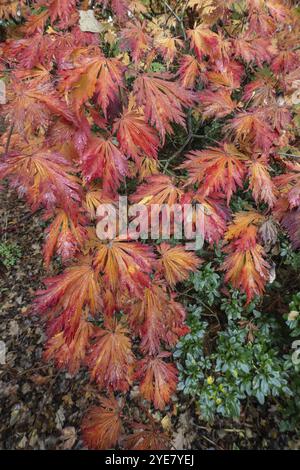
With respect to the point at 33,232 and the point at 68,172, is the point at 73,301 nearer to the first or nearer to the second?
the point at 68,172

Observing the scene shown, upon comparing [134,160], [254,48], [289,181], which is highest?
[254,48]

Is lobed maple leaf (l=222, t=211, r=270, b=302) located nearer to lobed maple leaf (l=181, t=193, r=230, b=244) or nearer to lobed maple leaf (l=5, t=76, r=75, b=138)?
lobed maple leaf (l=181, t=193, r=230, b=244)

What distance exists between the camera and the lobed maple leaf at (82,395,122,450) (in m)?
1.96

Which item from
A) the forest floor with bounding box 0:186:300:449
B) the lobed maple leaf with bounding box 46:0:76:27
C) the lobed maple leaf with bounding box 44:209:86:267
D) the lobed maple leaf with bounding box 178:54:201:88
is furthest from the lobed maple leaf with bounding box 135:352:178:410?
the lobed maple leaf with bounding box 46:0:76:27

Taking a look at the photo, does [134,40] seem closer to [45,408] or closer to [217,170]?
[217,170]

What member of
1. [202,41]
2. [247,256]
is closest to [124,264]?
[247,256]

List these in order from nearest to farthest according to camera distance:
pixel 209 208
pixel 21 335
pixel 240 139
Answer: pixel 209 208 → pixel 240 139 → pixel 21 335

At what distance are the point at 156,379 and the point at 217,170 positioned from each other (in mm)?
1364

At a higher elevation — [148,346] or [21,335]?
[148,346]

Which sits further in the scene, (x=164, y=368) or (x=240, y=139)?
(x=164, y=368)

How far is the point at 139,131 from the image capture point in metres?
1.66

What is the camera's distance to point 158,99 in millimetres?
1606
